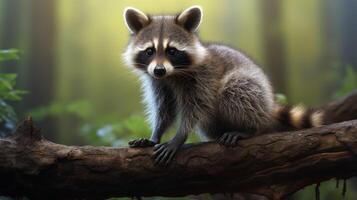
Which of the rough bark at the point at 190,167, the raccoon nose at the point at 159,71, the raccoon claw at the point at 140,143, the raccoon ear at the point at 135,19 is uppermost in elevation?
the raccoon ear at the point at 135,19

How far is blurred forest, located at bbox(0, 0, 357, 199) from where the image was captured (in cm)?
489

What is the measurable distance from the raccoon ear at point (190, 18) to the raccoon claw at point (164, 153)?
0.80 meters

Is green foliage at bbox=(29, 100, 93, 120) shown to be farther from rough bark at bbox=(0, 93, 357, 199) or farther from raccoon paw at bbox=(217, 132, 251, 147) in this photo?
raccoon paw at bbox=(217, 132, 251, 147)

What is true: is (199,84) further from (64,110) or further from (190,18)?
(64,110)

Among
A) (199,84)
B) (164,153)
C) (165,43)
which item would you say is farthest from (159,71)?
(164,153)

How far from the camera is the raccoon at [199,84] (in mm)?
2785

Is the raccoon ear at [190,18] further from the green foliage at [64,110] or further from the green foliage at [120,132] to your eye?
the green foliage at [64,110]

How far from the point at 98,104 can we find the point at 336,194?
8.42ft

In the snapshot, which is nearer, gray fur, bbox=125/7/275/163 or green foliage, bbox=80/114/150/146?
gray fur, bbox=125/7/275/163

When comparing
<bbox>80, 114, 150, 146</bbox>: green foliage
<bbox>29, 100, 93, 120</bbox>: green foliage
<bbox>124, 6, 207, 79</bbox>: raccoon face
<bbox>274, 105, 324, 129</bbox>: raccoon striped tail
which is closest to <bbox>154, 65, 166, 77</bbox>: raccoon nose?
<bbox>124, 6, 207, 79</bbox>: raccoon face

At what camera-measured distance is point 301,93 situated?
16.3ft

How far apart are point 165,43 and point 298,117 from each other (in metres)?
0.88

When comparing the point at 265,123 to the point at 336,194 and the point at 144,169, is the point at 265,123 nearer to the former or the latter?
the point at 144,169

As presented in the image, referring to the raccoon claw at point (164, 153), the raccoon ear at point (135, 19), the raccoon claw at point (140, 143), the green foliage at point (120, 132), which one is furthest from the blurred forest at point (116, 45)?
the raccoon claw at point (164, 153)
